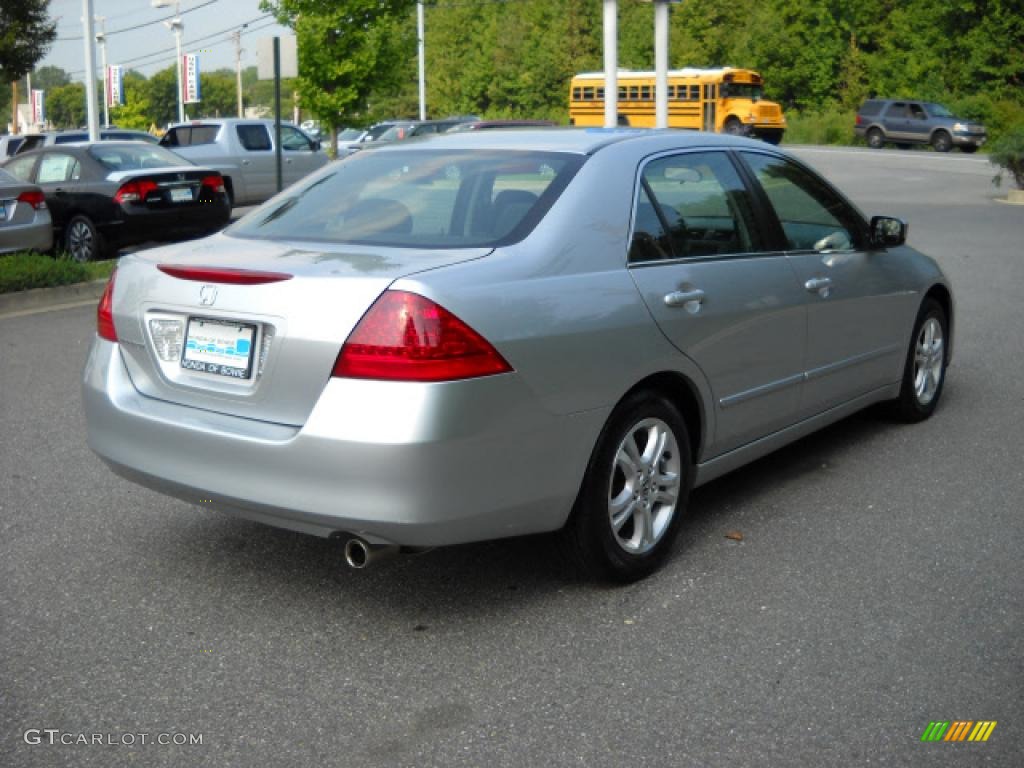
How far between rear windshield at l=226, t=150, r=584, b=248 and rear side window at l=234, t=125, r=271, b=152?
759 inches

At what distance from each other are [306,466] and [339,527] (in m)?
0.21

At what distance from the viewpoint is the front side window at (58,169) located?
1608 cm

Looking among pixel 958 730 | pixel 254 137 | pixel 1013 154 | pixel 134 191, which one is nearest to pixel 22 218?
pixel 134 191

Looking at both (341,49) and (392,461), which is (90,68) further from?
(392,461)

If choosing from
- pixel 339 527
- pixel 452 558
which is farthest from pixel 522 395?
pixel 452 558

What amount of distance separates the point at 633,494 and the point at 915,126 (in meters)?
50.7

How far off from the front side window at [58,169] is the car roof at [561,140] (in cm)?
1155

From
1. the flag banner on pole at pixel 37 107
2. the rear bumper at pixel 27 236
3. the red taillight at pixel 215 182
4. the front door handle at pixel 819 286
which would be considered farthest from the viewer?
the flag banner on pole at pixel 37 107

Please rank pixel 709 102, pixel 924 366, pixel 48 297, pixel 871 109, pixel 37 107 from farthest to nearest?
pixel 37 107, pixel 871 109, pixel 709 102, pixel 48 297, pixel 924 366

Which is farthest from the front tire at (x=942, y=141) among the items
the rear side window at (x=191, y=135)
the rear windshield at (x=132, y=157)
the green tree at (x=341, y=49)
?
the rear windshield at (x=132, y=157)

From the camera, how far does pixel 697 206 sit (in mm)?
5180

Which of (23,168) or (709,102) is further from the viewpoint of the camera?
(709,102)

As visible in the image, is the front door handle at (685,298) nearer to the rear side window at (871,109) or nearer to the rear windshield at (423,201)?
the rear windshield at (423,201)

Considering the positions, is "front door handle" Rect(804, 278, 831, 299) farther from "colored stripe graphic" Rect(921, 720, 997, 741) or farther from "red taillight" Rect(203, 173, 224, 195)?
"red taillight" Rect(203, 173, 224, 195)
